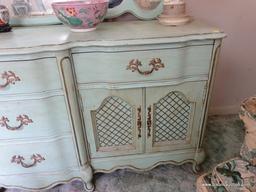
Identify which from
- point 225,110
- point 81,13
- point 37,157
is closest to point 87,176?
point 37,157

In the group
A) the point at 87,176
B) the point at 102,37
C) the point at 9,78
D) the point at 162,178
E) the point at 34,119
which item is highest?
the point at 102,37

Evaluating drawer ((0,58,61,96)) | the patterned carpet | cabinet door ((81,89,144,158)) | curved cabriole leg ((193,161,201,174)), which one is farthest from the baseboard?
drawer ((0,58,61,96))

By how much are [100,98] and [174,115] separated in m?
0.40

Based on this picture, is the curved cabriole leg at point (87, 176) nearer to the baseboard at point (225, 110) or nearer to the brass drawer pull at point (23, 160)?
the brass drawer pull at point (23, 160)

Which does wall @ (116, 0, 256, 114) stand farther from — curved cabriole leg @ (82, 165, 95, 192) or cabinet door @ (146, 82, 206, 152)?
curved cabriole leg @ (82, 165, 95, 192)

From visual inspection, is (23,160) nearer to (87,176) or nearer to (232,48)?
(87,176)

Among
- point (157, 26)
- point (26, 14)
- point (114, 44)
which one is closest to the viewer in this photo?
point (114, 44)

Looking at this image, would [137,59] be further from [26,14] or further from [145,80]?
[26,14]

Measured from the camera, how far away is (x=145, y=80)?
0.97 meters

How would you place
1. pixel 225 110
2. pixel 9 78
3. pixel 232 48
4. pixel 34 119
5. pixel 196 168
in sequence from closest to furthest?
pixel 9 78 → pixel 34 119 → pixel 196 168 → pixel 232 48 → pixel 225 110

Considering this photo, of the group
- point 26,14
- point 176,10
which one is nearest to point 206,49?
point 176,10

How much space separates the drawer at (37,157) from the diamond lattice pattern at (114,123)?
170 millimetres

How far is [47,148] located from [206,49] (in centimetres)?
89

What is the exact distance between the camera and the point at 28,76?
2.88 feet
